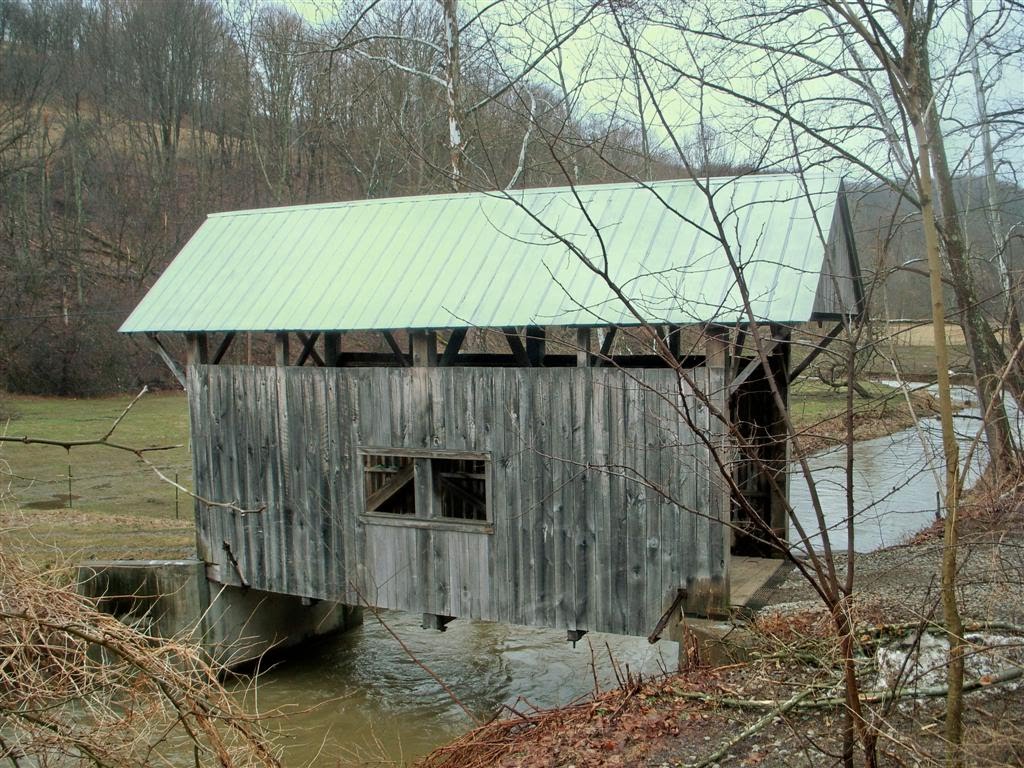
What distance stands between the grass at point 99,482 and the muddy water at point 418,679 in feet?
8.42

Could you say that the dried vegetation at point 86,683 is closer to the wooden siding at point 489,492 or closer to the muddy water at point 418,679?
the wooden siding at point 489,492

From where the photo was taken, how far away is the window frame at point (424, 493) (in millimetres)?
9430

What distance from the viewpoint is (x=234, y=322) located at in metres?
10.6

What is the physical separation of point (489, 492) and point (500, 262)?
2.37 metres

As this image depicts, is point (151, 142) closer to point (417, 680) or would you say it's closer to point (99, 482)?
point (99, 482)

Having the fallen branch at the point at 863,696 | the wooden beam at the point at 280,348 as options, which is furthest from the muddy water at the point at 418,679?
the wooden beam at the point at 280,348

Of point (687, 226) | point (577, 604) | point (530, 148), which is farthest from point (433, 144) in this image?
point (577, 604)

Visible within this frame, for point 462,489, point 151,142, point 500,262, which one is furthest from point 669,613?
point 151,142

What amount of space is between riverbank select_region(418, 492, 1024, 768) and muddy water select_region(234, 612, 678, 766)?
2.63 meters

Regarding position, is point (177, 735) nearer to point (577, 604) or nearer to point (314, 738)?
point (314, 738)

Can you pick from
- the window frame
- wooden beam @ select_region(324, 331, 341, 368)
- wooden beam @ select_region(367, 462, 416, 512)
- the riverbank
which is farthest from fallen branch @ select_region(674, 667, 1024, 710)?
wooden beam @ select_region(324, 331, 341, 368)

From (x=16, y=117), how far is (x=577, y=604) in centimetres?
3285

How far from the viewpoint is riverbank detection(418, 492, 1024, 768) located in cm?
510

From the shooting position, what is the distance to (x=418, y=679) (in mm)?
12164
